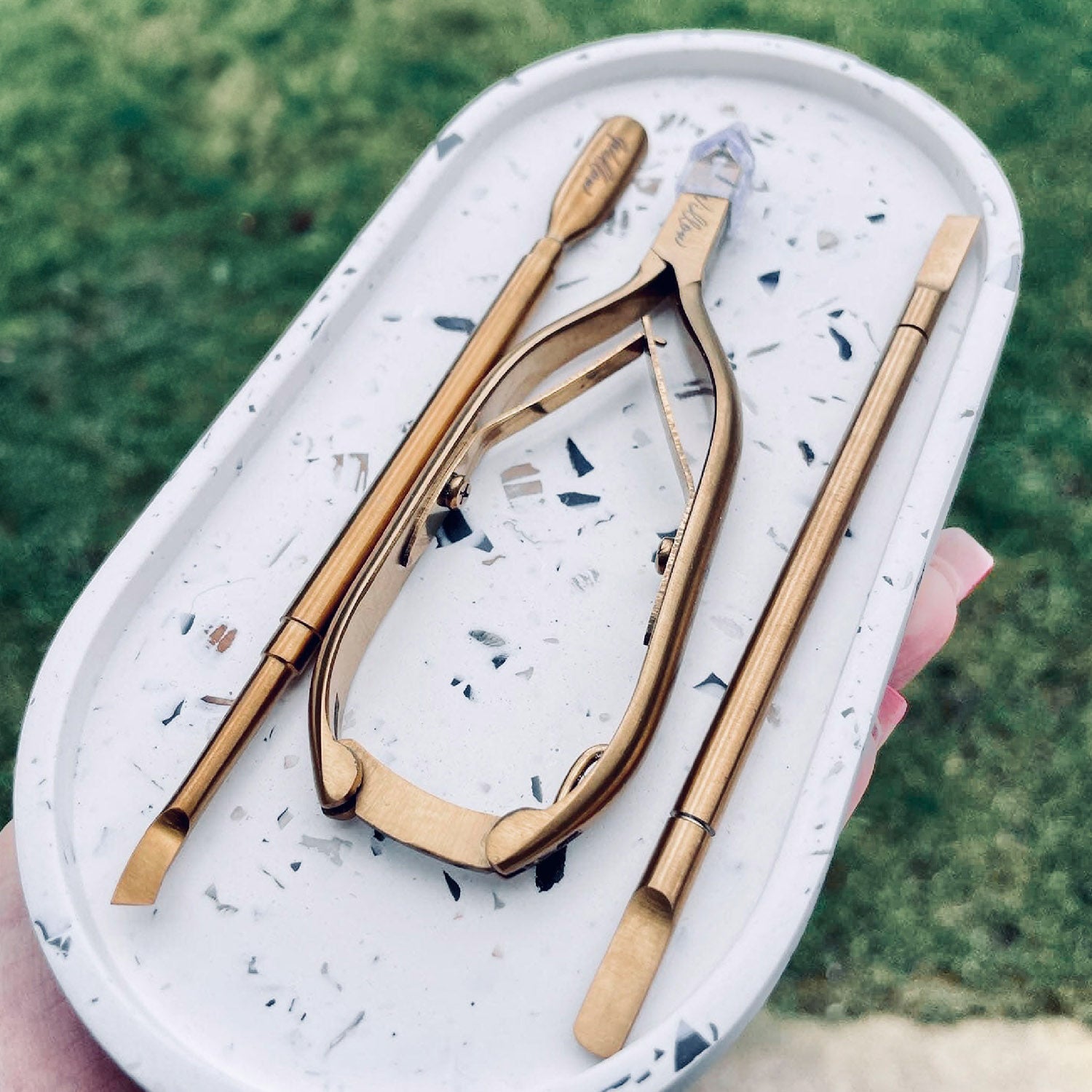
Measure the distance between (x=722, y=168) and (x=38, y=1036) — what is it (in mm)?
556

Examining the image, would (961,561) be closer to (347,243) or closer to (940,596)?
(940,596)

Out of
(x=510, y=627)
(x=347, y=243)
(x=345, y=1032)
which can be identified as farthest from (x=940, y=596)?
(x=347, y=243)

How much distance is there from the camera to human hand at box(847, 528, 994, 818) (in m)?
0.67

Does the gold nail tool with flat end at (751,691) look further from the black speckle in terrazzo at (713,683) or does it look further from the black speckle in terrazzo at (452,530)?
the black speckle in terrazzo at (452,530)

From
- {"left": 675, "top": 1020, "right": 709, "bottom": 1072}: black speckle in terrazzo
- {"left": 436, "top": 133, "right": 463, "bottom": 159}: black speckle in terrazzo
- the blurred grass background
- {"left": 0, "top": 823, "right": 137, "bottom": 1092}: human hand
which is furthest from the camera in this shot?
the blurred grass background

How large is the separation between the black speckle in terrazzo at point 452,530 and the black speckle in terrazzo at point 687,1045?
24cm

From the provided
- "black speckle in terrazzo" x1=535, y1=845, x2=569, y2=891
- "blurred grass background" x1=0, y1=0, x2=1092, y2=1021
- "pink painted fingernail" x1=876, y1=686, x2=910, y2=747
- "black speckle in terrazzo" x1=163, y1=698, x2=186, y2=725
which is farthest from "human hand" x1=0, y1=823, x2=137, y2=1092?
"pink painted fingernail" x1=876, y1=686, x2=910, y2=747

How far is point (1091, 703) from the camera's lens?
0.85m

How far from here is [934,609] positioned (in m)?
0.68

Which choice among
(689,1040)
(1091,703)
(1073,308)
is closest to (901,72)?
(1073,308)

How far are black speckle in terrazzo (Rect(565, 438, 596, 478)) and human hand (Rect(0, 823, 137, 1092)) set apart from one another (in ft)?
1.04

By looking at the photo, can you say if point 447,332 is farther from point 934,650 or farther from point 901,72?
point 901,72

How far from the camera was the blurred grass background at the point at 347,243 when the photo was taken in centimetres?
81

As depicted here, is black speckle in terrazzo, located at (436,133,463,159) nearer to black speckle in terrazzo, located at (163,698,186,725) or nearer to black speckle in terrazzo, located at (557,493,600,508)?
black speckle in terrazzo, located at (557,493,600,508)
